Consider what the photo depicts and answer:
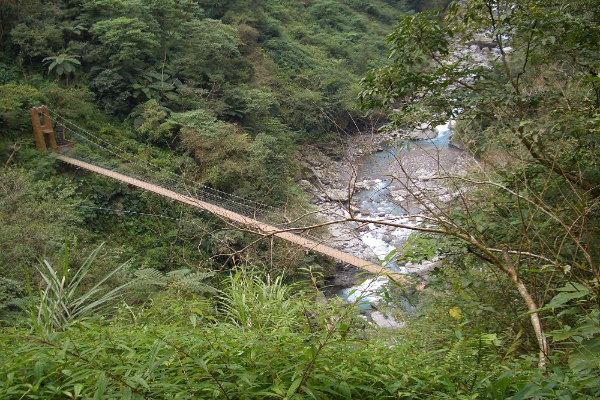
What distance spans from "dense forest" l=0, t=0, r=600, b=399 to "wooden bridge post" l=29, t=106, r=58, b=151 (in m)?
0.15

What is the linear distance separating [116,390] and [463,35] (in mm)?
2641

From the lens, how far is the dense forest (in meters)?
1.00

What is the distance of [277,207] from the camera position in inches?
271

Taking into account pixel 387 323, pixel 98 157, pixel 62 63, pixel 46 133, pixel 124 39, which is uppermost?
pixel 124 39

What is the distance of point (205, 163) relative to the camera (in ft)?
25.7

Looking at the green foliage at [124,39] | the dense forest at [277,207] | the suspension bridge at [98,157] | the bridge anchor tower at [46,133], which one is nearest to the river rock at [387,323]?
the dense forest at [277,207]

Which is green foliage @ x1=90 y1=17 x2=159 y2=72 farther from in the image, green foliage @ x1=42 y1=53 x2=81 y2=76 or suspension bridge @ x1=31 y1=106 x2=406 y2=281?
suspension bridge @ x1=31 y1=106 x2=406 y2=281

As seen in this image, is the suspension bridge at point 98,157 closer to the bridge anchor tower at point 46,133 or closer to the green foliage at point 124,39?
the bridge anchor tower at point 46,133

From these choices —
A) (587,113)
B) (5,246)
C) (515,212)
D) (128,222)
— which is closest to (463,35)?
(587,113)

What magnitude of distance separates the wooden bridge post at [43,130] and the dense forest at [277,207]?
149mm

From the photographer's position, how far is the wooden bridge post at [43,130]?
22.4 ft

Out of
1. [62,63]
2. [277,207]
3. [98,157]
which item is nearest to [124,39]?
[62,63]

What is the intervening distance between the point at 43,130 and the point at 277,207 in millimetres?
3555

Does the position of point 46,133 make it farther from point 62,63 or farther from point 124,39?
point 124,39
